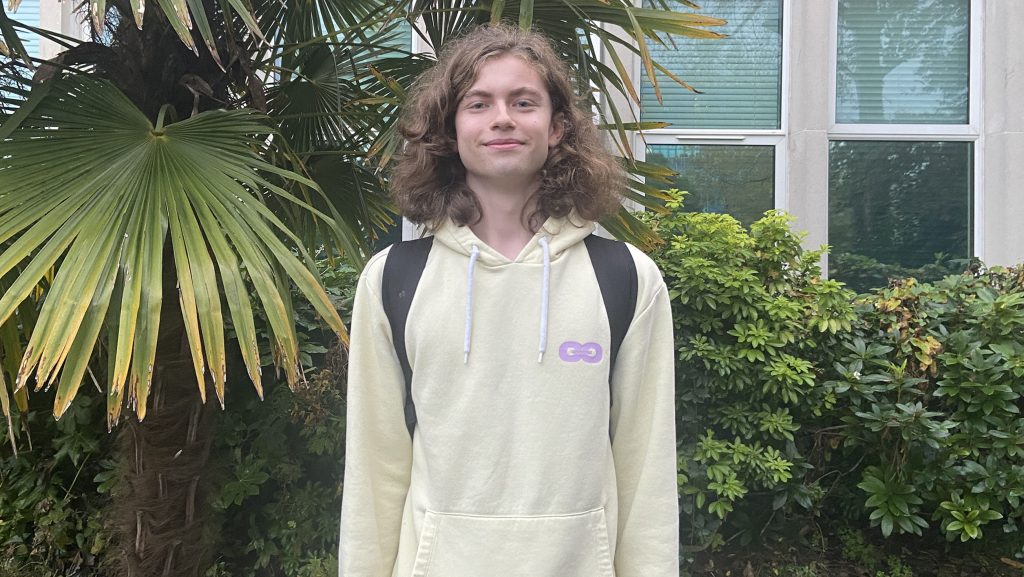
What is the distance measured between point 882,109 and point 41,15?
5.16 meters

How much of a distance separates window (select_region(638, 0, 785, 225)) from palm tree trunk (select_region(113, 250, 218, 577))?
10.3ft

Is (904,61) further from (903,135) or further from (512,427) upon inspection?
(512,427)

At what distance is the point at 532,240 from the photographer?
1.28 m

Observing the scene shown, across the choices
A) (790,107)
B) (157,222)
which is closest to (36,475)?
(157,222)

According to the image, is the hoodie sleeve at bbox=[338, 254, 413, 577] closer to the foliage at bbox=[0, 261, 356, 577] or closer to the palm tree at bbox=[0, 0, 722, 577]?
the palm tree at bbox=[0, 0, 722, 577]

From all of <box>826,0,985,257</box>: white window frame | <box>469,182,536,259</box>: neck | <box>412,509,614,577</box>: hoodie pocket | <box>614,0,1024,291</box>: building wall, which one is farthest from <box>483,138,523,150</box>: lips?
<box>826,0,985,257</box>: white window frame

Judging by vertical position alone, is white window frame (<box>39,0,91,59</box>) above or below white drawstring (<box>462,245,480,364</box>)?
above

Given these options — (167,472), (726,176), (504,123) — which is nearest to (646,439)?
(504,123)

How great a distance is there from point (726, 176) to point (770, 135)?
368 millimetres

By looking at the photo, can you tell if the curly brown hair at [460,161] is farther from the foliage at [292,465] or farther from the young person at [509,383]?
the foliage at [292,465]

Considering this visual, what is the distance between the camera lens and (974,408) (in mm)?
2961

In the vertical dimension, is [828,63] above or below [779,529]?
above

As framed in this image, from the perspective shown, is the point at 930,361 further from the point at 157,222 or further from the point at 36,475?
the point at 36,475

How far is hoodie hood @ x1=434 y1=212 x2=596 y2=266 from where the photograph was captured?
1260 mm
